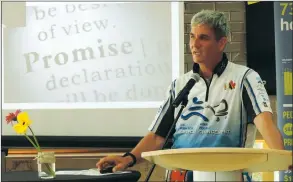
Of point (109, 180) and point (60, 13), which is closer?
point (109, 180)

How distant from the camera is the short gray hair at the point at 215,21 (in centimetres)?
258

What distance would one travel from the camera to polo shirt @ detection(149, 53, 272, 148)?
2500 mm

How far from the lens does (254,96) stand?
2.54 meters

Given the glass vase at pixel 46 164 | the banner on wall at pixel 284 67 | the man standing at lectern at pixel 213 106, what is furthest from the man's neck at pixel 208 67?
the glass vase at pixel 46 164

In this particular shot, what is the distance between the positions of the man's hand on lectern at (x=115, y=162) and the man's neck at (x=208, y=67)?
22.8 inches

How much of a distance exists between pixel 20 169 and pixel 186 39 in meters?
1.11

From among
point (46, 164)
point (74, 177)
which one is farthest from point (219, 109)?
point (46, 164)

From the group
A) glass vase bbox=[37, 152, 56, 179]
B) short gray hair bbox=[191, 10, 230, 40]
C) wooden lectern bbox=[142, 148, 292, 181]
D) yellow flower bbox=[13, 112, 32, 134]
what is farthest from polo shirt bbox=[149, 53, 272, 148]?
wooden lectern bbox=[142, 148, 292, 181]

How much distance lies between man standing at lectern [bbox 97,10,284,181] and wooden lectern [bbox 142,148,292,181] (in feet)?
2.58

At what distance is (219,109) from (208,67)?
22 cm

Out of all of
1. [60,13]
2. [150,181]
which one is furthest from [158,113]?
[60,13]

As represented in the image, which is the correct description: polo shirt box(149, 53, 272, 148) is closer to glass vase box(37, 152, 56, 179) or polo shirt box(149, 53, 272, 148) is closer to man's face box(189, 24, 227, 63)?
man's face box(189, 24, 227, 63)

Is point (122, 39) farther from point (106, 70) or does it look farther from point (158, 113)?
point (158, 113)

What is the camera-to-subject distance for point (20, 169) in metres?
2.65
